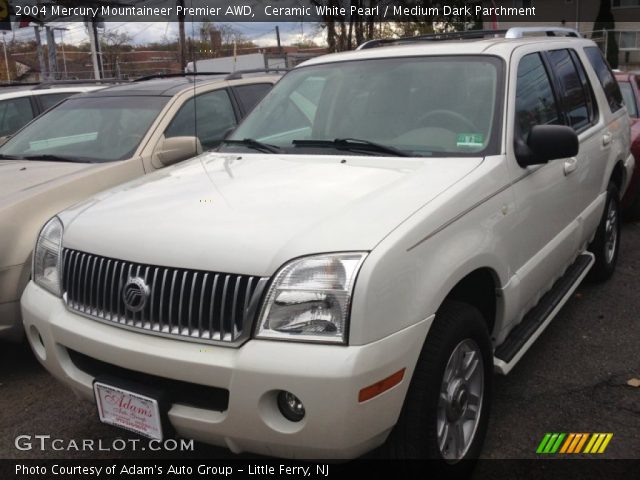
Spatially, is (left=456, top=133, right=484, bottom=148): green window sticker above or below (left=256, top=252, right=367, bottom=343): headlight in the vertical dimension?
above

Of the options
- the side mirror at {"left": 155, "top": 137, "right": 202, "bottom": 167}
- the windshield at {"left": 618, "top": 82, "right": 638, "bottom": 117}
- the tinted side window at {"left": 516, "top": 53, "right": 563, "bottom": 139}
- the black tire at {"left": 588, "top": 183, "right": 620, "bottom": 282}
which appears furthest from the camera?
the windshield at {"left": 618, "top": 82, "right": 638, "bottom": 117}

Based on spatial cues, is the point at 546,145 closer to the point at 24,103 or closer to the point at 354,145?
the point at 354,145

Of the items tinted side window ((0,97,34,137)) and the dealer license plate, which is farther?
tinted side window ((0,97,34,137))

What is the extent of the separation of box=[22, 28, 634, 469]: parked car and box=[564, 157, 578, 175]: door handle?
0.02 m

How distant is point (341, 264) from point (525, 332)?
1606 mm

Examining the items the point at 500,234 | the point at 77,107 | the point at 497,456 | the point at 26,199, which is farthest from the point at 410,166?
the point at 77,107

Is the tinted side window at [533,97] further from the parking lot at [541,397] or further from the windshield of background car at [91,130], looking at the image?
the windshield of background car at [91,130]

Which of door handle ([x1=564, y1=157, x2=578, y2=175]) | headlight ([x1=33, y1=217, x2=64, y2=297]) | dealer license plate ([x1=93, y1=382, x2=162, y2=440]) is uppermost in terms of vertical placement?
door handle ([x1=564, y1=157, x2=578, y2=175])

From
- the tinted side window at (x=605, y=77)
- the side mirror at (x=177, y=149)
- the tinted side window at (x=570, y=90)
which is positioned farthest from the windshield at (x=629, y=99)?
the side mirror at (x=177, y=149)

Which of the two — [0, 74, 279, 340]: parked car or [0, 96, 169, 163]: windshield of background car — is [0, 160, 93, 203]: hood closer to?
[0, 74, 279, 340]: parked car

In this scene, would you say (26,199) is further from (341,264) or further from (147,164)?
(341,264)

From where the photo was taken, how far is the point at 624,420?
125 inches

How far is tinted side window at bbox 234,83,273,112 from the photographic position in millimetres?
5961

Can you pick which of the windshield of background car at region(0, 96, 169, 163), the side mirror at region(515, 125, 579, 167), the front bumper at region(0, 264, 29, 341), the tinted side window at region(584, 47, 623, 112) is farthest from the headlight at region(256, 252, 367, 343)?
the tinted side window at region(584, 47, 623, 112)
